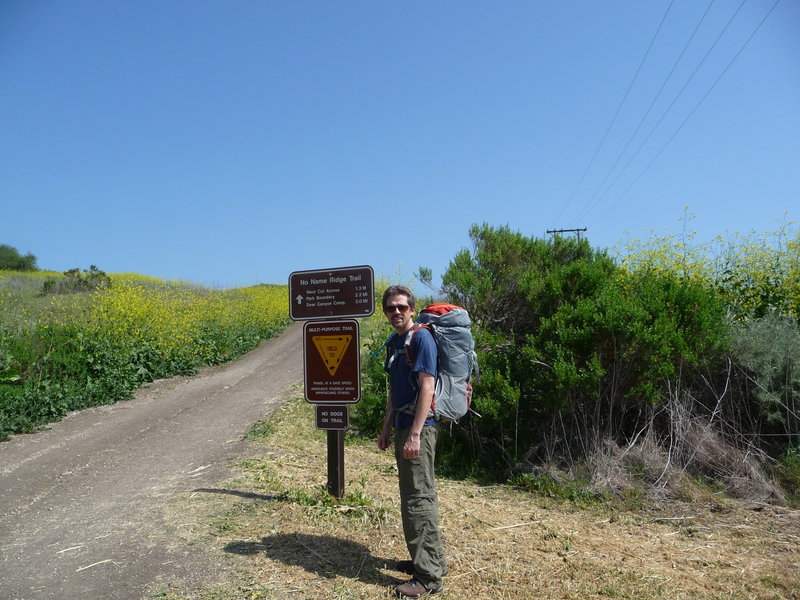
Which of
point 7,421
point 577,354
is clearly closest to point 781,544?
point 577,354

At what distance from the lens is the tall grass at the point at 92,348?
9328 millimetres

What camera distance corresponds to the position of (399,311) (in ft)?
12.5

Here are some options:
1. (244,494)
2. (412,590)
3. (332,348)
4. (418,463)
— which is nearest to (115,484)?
(244,494)

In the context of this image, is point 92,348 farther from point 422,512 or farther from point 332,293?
point 422,512

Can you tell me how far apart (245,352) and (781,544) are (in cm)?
1397

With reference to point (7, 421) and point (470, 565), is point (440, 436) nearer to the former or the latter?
point (470, 565)

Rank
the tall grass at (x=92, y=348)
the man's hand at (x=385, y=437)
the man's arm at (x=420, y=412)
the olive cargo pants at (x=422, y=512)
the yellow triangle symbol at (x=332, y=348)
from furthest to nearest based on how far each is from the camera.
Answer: the tall grass at (x=92, y=348) → the yellow triangle symbol at (x=332, y=348) → the man's hand at (x=385, y=437) → the olive cargo pants at (x=422, y=512) → the man's arm at (x=420, y=412)

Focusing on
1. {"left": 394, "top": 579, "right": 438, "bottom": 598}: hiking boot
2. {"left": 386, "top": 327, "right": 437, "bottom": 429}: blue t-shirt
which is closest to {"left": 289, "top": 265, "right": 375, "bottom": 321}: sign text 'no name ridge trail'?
{"left": 386, "top": 327, "right": 437, "bottom": 429}: blue t-shirt

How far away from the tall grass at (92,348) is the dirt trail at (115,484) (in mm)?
468

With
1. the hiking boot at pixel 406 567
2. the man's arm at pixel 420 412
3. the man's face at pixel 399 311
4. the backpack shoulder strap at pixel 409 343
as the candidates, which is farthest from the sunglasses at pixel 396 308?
the hiking boot at pixel 406 567

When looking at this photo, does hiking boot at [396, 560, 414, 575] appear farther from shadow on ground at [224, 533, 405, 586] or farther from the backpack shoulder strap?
the backpack shoulder strap

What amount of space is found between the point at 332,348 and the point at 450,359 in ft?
5.53

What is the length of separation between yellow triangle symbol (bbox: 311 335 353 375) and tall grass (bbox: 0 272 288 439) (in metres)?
5.65

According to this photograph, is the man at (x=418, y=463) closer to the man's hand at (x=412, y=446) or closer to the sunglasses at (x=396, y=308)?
the man's hand at (x=412, y=446)
